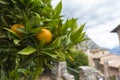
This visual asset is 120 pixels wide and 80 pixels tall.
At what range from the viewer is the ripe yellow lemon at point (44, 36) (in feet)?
4.35

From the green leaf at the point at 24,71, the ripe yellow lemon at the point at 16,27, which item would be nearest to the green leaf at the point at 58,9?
the ripe yellow lemon at the point at 16,27

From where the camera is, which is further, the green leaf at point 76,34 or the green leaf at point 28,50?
the green leaf at point 76,34

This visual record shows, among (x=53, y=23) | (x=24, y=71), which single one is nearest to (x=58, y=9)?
(x=53, y=23)

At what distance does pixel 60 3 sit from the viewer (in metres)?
1.41

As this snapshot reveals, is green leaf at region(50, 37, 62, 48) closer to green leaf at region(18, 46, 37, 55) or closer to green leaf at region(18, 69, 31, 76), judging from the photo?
green leaf at region(18, 46, 37, 55)

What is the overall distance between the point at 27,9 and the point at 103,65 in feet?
34.4

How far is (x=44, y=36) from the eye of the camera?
4.34ft

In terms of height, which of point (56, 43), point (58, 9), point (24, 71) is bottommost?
point (24, 71)

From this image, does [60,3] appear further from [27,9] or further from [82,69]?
[82,69]

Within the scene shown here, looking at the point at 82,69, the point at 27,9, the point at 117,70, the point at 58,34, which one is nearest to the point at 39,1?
the point at 27,9

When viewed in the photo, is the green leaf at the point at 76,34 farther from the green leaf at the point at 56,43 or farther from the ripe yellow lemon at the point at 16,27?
the ripe yellow lemon at the point at 16,27

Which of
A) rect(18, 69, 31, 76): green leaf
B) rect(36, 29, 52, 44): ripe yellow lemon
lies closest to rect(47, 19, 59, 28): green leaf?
rect(36, 29, 52, 44): ripe yellow lemon

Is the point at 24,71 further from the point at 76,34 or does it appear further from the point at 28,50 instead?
the point at 76,34

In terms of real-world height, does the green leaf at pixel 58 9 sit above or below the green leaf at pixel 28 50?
above
